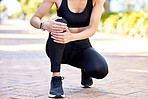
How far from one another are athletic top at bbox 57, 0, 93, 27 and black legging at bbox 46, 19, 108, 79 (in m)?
0.18

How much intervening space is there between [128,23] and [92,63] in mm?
10959

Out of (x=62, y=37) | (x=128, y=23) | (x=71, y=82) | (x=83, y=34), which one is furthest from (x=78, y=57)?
(x=128, y=23)

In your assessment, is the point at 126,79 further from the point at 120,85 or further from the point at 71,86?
the point at 71,86

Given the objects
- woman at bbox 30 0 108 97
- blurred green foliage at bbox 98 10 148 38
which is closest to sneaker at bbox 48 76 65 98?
woman at bbox 30 0 108 97

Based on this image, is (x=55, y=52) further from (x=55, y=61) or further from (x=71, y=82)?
(x=71, y=82)

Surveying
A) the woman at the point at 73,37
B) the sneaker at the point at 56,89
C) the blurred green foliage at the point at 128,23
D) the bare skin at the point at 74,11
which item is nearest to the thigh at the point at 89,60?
the woman at the point at 73,37

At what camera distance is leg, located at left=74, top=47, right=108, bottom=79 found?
2955mm

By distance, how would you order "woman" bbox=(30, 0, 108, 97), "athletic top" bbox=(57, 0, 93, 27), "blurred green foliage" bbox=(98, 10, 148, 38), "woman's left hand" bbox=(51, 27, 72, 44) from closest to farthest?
"woman's left hand" bbox=(51, 27, 72, 44)
"woman" bbox=(30, 0, 108, 97)
"athletic top" bbox=(57, 0, 93, 27)
"blurred green foliage" bbox=(98, 10, 148, 38)

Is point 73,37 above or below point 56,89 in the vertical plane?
above

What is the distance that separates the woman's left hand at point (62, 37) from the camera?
9.03 feet

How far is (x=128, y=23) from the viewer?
1365cm

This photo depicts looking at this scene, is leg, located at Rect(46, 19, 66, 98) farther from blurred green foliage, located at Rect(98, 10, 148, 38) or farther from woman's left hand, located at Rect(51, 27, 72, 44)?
blurred green foliage, located at Rect(98, 10, 148, 38)

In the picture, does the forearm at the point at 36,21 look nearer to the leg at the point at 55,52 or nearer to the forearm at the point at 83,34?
the leg at the point at 55,52

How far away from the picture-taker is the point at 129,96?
2996 millimetres
